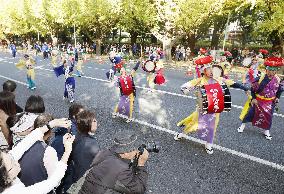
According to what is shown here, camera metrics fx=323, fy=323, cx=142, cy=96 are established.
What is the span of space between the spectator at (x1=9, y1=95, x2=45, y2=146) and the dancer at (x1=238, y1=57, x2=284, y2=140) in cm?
493

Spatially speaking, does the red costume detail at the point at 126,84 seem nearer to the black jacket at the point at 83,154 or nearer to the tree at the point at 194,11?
the black jacket at the point at 83,154

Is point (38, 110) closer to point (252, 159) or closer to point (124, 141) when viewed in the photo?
point (124, 141)

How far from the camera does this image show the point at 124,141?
2971mm

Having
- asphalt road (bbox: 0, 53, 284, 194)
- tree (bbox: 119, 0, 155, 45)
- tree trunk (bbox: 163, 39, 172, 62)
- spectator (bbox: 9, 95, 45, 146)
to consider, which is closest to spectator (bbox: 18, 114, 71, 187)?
spectator (bbox: 9, 95, 45, 146)

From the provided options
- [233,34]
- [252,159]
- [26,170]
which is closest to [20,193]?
[26,170]

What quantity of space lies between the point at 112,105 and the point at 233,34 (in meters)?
30.7

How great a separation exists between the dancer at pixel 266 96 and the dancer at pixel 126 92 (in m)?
2.91

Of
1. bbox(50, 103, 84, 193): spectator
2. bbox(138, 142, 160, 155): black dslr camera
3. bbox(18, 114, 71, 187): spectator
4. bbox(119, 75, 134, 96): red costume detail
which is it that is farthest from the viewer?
bbox(119, 75, 134, 96): red costume detail

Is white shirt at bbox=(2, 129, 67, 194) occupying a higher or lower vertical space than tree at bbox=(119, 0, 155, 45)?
lower

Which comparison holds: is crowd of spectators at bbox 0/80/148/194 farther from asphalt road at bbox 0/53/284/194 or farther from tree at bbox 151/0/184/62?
tree at bbox 151/0/184/62

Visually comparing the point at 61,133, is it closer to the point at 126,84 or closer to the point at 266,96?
the point at 126,84

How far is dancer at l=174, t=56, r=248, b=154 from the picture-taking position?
605 centimetres

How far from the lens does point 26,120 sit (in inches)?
153

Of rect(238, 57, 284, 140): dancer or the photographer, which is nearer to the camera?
the photographer
